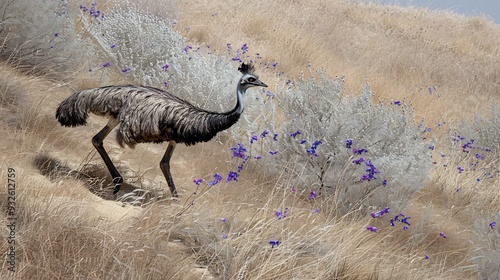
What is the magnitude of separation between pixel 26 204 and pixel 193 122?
0.98 meters

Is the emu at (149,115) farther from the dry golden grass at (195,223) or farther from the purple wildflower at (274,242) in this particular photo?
the purple wildflower at (274,242)

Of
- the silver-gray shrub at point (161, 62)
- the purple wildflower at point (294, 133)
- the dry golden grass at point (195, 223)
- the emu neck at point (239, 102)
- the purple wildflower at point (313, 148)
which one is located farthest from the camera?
the silver-gray shrub at point (161, 62)

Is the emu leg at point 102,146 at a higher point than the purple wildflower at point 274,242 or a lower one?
higher

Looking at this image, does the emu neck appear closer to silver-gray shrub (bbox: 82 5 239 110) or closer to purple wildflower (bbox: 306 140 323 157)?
purple wildflower (bbox: 306 140 323 157)

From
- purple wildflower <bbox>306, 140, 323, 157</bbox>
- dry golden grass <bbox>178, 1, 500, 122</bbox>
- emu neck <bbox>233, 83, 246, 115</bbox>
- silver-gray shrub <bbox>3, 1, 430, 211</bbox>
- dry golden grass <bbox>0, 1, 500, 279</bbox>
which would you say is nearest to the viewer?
dry golden grass <bbox>0, 1, 500, 279</bbox>

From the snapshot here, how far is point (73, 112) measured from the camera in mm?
3834

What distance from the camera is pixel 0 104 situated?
14.5ft

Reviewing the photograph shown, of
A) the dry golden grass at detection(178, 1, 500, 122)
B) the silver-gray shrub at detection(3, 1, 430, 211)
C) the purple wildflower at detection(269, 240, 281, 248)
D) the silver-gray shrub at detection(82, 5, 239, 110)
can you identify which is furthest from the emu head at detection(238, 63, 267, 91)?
the dry golden grass at detection(178, 1, 500, 122)

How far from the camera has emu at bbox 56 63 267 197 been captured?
367 cm

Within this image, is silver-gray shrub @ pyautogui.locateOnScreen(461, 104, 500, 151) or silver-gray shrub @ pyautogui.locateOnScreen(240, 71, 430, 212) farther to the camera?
silver-gray shrub @ pyautogui.locateOnScreen(461, 104, 500, 151)

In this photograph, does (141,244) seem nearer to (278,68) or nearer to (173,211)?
(173,211)

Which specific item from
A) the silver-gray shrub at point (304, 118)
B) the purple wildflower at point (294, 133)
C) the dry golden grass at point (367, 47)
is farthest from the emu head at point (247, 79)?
the dry golden grass at point (367, 47)

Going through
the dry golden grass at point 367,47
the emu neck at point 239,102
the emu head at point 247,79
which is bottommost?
the dry golden grass at point 367,47

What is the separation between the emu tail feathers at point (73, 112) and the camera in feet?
12.5
